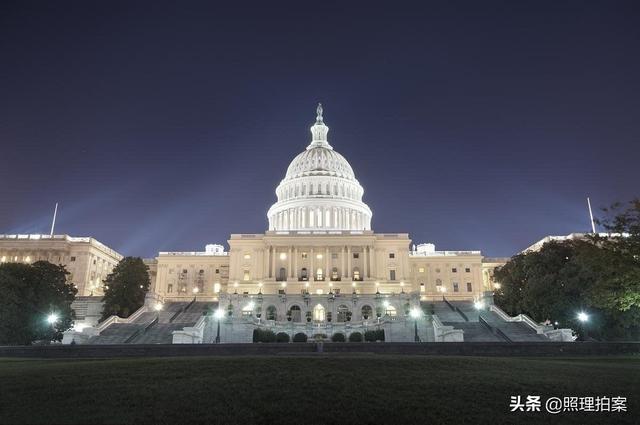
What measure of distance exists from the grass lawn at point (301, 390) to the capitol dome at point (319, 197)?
93.0m

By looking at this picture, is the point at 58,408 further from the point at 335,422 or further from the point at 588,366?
the point at 588,366

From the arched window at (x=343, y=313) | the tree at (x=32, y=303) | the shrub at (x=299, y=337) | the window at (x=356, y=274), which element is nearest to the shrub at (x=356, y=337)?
the shrub at (x=299, y=337)

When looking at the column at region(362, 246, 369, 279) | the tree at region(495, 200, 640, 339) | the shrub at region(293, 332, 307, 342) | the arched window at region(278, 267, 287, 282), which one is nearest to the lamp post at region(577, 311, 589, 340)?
the tree at region(495, 200, 640, 339)

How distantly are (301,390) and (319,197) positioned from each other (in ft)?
346

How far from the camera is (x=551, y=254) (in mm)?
54531

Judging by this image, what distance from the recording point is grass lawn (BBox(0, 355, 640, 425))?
1416 cm

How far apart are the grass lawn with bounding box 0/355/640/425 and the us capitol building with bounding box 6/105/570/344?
1096 inches

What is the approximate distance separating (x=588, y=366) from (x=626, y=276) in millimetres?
10134

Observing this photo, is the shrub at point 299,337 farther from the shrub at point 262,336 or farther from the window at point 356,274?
the window at point 356,274

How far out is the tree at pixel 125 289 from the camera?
222ft

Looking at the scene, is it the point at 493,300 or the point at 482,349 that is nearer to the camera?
the point at 482,349

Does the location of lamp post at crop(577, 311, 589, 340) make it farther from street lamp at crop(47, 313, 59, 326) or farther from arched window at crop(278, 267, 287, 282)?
arched window at crop(278, 267, 287, 282)

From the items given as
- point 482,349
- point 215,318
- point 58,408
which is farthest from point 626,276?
point 215,318

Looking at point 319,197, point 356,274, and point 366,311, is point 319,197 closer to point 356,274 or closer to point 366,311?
point 356,274
